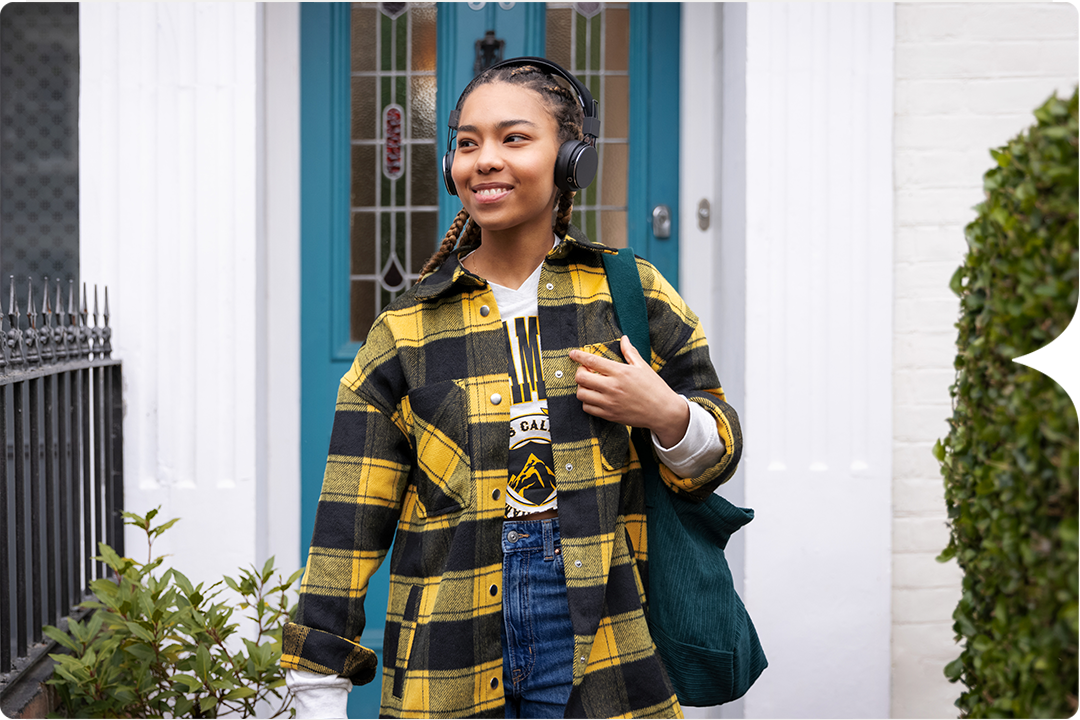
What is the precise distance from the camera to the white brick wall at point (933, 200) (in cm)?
292

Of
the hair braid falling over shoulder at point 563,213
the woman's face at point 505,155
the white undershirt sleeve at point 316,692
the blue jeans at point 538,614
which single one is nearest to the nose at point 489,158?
the woman's face at point 505,155

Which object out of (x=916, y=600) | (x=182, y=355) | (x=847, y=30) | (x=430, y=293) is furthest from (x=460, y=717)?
(x=847, y=30)

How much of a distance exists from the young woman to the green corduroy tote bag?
30 millimetres

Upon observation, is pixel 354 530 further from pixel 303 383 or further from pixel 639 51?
pixel 639 51

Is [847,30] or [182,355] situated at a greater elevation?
[847,30]

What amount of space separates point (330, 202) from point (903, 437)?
2.38 meters

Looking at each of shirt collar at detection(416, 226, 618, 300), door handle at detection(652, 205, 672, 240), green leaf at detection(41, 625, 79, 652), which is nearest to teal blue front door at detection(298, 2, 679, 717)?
door handle at detection(652, 205, 672, 240)

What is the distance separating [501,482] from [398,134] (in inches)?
88.6

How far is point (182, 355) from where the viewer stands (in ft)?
9.49

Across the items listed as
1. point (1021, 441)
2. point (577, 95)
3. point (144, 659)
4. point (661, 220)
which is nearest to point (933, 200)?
point (661, 220)

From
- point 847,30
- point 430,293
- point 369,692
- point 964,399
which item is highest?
point 847,30

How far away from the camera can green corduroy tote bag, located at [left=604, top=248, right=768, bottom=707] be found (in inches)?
55.4

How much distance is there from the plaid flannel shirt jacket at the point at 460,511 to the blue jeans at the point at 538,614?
0.09ft

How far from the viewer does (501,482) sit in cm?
136
